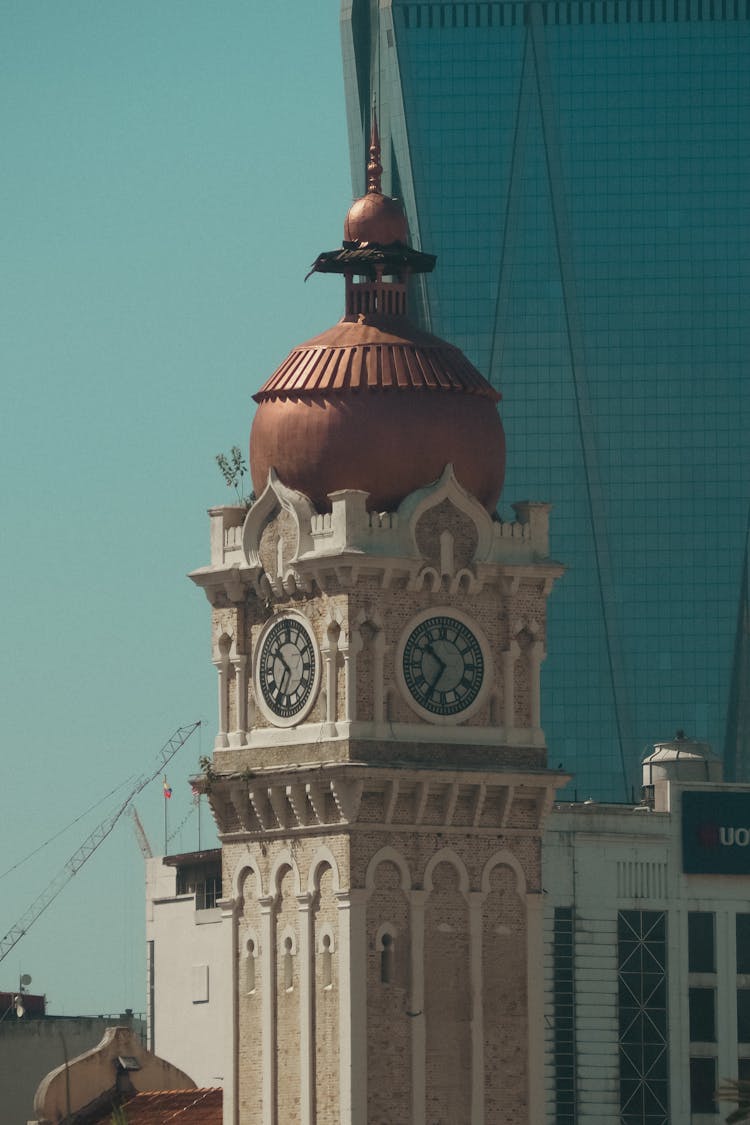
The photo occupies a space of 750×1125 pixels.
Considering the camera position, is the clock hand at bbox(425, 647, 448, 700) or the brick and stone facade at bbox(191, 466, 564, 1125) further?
the clock hand at bbox(425, 647, 448, 700)

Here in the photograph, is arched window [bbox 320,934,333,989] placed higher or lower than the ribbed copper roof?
lower

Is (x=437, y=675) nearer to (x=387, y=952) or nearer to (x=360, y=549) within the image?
(x=360, y=549)

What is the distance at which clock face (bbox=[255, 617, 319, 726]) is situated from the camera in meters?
96.0

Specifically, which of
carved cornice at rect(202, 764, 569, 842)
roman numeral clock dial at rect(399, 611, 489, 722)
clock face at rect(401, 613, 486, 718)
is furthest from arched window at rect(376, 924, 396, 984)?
clock face at rect(401, 613, 486, 718)

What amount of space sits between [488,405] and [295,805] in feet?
41.6

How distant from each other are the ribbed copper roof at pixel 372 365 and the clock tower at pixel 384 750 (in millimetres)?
76

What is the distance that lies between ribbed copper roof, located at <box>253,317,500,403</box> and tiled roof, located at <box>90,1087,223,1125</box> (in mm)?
22166

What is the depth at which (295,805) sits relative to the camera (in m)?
95.9

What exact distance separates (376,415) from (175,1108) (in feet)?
79.1

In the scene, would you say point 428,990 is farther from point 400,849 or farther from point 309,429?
→ point 309,429

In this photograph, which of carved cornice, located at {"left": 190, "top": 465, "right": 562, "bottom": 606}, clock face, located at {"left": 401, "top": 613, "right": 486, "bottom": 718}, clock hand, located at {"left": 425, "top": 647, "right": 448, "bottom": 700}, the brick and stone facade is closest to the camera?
the brick and stone facade

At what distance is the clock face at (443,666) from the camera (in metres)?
95.4

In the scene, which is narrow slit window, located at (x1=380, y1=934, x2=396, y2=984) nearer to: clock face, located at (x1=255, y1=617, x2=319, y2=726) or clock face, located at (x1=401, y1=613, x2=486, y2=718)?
clock face, located at (x1=401, y1=613, x2=486, y2=718)

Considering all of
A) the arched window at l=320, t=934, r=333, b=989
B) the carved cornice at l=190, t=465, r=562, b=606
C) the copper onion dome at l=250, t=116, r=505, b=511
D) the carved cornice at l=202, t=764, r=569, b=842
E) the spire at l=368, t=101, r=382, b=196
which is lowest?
the arched window at l=320, t=934, r=333, b=989
